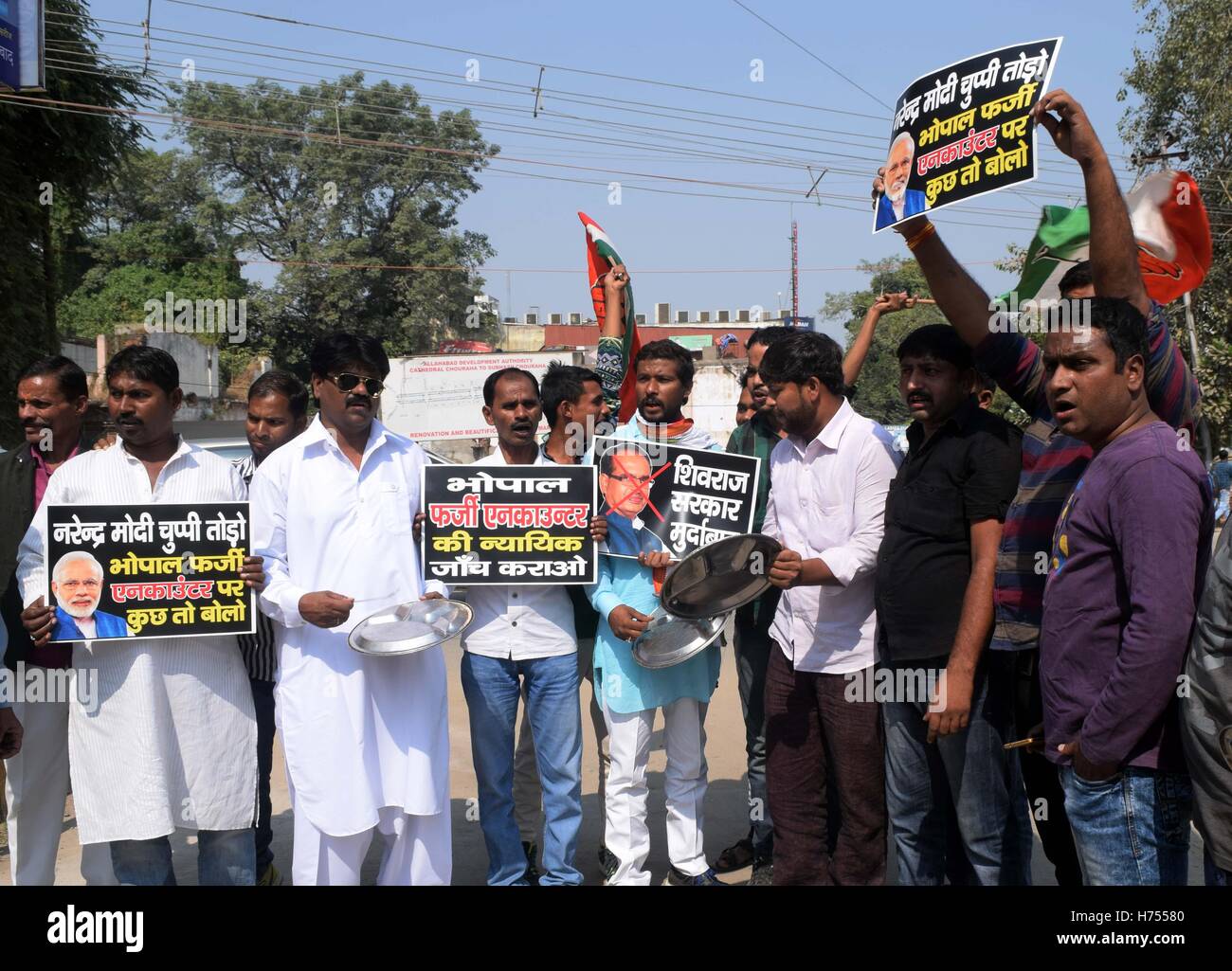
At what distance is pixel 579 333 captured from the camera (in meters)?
64.2

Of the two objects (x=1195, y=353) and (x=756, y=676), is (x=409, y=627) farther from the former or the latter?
(x=1195, y=353)

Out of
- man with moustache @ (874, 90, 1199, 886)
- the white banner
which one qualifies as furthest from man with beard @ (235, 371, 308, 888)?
the white banner

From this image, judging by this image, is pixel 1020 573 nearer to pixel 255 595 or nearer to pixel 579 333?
pixel 255 595

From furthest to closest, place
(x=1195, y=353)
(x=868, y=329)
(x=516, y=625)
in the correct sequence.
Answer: (x=1195, y=353) < (x=868, y=329) < (x=516, y=625)

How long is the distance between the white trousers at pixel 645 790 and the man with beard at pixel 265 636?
160cm

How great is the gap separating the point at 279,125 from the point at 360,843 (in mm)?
44598

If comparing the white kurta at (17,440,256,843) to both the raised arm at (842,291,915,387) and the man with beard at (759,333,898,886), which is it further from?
the raised arm at (842,291,915,387)

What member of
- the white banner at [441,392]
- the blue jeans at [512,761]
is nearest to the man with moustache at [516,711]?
the blue jeans at [512,761]

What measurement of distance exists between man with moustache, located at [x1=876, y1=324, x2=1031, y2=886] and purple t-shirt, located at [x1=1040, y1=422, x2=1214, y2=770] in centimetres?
58

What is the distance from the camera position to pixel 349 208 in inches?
1592

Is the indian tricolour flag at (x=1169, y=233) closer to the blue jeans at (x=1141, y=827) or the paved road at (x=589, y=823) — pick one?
the blue jeans at (x=1141, y=827)

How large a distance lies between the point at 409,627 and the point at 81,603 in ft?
4.08

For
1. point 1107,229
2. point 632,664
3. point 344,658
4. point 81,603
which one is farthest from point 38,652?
point 1107,229

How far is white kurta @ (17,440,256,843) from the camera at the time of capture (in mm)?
3996
